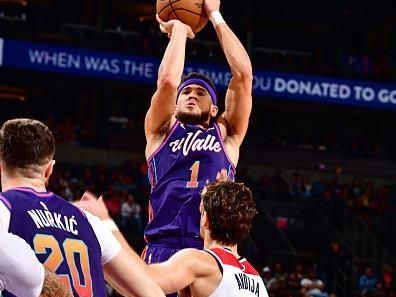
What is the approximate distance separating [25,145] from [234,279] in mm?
1449

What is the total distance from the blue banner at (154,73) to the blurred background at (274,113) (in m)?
0.03

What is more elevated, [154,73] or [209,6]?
[154,73]

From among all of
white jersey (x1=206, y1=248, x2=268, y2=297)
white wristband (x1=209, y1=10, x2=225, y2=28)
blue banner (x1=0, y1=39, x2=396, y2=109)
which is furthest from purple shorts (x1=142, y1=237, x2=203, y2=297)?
blue banner (x1=0, y1=39, x2=396, y2=109)

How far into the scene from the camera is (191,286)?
4.71 metres

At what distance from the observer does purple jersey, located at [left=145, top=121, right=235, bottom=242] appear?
6.39m

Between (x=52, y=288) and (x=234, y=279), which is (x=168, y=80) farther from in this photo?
(x=52, y=288)

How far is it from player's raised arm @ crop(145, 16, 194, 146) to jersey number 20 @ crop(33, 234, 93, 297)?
2.51m

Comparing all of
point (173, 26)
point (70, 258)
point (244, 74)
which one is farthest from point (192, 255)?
point (173, 26)

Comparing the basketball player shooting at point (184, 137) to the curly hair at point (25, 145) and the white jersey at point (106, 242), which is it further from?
the curly hair at point (25, 145)

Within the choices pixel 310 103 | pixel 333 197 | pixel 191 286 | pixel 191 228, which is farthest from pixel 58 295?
pixel 310 103

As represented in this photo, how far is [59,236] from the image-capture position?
3924 millimetres

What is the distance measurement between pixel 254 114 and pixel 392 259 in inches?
433

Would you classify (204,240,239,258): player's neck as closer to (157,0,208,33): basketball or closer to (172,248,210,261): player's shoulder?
(172,248,210,261): player's shoulder

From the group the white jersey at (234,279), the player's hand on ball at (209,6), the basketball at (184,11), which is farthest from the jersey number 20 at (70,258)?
the player's hand on ball at (209,6)
